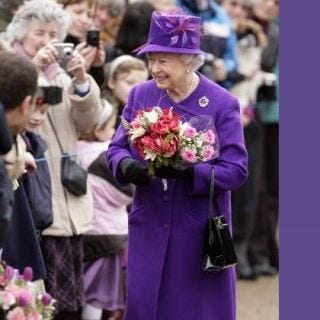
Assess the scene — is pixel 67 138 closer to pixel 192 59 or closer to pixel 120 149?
pixel 120 149

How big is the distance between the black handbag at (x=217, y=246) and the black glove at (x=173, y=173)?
13cm

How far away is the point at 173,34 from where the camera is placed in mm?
7602

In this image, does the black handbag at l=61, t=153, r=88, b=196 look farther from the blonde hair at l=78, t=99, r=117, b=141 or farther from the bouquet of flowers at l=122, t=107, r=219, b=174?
the bouquet of flowers at l=122, t=107, r=219, b=174

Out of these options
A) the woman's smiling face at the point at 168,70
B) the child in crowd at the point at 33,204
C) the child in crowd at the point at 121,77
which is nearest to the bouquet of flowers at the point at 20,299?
the child in crowd at the point at 33,204

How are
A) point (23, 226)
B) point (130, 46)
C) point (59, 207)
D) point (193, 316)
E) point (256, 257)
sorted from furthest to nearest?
point (256, 257)
point (130, 46)
point (59, 207)
point (193, 316)
point (23, 226)

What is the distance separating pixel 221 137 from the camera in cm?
763

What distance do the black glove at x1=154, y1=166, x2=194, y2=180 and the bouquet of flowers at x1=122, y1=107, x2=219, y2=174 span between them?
2cm

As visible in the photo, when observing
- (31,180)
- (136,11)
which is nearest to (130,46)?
(136,11)

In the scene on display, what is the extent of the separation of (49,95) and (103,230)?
5.16 ft

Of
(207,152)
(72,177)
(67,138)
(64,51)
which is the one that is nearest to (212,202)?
(207,152)

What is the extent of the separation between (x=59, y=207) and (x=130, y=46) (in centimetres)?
180

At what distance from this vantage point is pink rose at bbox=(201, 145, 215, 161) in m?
7.43

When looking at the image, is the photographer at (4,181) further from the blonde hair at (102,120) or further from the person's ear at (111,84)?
the person's ear at (111,84)

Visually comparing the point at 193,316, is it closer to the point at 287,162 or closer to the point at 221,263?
the point at 221,263
